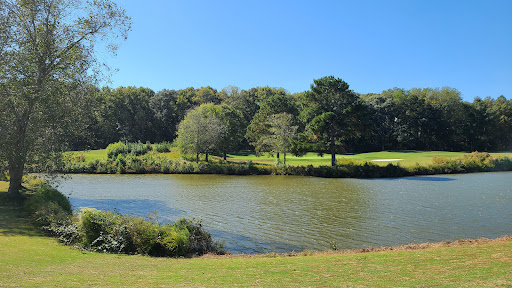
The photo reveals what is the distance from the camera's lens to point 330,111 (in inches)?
1757

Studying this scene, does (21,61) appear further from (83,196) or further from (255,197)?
(255,197)

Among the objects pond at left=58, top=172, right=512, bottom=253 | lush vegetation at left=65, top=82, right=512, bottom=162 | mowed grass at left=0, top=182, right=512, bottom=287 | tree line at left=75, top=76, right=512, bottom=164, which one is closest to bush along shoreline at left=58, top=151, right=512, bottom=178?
pond at left=58, top=172, right=512, bottom=253

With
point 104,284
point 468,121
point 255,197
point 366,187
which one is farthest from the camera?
point 468,121

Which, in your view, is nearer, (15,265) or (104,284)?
(104,284)

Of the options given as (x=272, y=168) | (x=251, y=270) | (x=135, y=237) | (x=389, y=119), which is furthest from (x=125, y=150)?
(x=389, y=119)

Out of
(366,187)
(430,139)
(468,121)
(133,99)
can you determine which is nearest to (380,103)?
(430,139)

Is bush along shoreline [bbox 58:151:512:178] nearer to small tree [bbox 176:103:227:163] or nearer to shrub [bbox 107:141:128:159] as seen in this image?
small tree [bbox 176:103:227:163]

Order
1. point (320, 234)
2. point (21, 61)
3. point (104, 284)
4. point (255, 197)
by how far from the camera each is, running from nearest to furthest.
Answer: point (104, 284)
point (320, 234)
point (21, 61)
point (255, 197)

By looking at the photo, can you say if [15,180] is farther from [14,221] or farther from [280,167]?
[280,167]

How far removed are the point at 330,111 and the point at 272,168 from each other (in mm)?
10949

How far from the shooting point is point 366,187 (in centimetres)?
3216

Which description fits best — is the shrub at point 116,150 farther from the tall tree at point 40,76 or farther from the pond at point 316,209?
the tall tree at point 40,76

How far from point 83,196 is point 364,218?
20.9 meters

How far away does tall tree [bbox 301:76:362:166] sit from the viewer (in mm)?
43719
